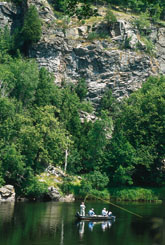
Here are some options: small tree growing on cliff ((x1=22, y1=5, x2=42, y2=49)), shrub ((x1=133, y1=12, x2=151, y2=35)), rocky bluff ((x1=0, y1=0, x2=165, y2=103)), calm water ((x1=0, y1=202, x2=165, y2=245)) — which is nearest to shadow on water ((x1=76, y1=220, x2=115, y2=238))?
calm water ((x1=0, y1=202, x2=165, y2=245))

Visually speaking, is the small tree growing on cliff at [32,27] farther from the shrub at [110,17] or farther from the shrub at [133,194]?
the shrub at [133,194]

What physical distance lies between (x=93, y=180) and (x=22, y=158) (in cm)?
1284

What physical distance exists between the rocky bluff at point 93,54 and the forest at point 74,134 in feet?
16.6

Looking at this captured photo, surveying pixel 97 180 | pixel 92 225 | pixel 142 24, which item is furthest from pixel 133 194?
pixel 142 24

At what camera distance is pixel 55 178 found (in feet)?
214

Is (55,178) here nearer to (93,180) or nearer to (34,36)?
(93,180)

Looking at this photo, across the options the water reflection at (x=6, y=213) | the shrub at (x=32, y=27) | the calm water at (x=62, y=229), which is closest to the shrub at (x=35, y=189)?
the water reflection at (x=6, y=213)

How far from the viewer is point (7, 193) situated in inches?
2223

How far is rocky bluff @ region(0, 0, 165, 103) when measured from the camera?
95.4 m

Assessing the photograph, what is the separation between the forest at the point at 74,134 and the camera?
62.7 m

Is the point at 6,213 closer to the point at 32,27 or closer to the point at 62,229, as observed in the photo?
the point at 62,229

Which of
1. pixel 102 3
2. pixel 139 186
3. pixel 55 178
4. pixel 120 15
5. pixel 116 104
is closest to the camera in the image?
pixel 55 178

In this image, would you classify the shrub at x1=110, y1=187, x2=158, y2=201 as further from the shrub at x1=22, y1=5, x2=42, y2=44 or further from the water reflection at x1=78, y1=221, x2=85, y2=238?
the shrub at x1=22, y1=5, x2=42, y2=44

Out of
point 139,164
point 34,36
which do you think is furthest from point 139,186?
point 34,36
